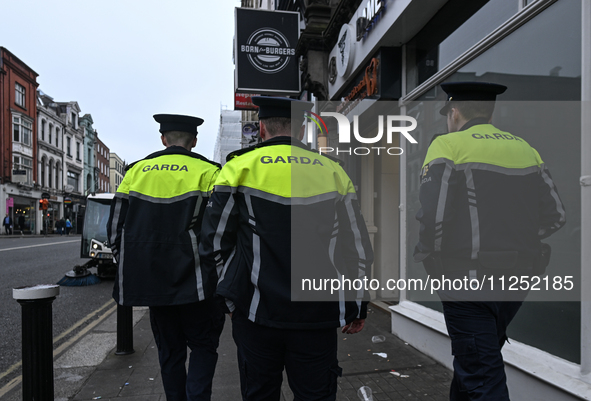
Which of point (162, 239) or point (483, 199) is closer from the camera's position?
point (483, 199)

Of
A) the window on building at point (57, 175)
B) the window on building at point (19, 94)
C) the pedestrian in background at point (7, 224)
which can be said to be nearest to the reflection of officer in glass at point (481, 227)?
the pedestrian in background at point (7, 224)

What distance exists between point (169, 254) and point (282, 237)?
42.2 inches

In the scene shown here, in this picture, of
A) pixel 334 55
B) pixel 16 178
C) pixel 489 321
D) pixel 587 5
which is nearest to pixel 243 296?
pixel 489 321

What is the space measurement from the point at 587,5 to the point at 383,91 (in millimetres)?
3064

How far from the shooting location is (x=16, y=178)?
36.5m

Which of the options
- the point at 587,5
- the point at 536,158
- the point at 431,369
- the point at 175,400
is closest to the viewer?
the point at 536,158

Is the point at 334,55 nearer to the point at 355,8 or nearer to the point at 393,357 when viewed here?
the point at 355,8

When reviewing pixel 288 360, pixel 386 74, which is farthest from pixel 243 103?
pixel 288 360

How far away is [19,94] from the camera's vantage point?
1569 inches

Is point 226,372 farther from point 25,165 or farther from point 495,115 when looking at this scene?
point 25,165

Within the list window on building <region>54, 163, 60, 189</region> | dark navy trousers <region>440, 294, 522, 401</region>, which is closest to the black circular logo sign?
dark navy trousers <region>440, 294, 522, 401</region>

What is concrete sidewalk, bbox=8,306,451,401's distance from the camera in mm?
3492

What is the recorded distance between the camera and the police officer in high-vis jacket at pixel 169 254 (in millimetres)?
2762

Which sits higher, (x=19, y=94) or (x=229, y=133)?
(x=19, y=94)
